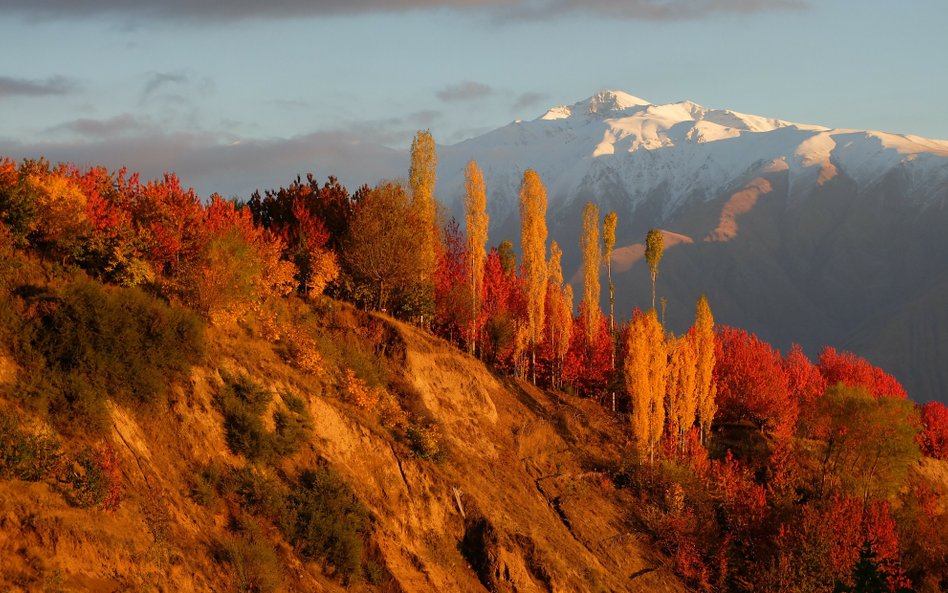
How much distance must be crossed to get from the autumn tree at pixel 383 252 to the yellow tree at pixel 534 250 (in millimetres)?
11617

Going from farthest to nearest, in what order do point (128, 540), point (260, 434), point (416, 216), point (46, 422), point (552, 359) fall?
point (552, 359), point (416, 216), point (260, 434), point (46, 422), point (128, 540)

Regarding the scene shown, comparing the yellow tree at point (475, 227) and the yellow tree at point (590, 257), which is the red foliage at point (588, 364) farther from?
the yellow tree at point (475, 227)

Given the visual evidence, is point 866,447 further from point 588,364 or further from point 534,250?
point 534,250

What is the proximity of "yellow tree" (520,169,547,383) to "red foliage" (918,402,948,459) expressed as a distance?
37588 millimetres

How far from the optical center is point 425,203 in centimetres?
5931

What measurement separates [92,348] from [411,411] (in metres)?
15.8

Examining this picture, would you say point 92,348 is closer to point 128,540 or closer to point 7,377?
point 7,377

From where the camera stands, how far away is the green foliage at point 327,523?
3306cm

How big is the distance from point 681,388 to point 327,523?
112 feet

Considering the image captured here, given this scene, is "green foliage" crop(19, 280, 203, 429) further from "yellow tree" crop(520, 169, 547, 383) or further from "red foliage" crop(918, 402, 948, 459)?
"red foliage" crop(918, 402, 948, 459)

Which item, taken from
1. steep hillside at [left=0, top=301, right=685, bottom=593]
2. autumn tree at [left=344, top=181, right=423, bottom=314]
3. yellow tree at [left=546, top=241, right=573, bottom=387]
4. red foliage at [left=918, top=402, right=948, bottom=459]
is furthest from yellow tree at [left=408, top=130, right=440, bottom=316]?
red foliage at [left=918, top=402, right=948, bottom=459]

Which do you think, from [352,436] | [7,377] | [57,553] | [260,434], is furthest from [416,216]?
[57,553]

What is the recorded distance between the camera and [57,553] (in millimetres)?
25328

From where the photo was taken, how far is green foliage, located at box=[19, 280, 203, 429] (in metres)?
30.2
